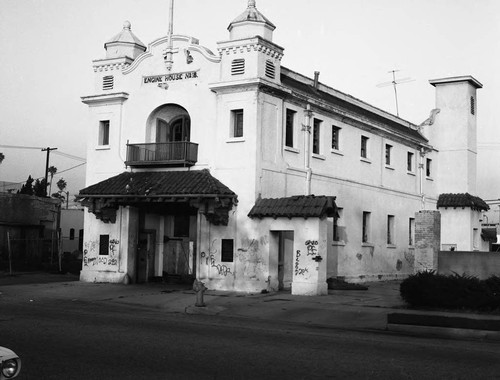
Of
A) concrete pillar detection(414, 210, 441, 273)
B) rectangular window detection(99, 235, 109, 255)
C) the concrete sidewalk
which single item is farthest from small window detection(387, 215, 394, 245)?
rectangular window detection(99, 235, 109, 255)

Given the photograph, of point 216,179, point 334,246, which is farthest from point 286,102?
point 334,246

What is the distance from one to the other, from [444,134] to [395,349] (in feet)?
96.5

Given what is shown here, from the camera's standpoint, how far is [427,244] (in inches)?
866

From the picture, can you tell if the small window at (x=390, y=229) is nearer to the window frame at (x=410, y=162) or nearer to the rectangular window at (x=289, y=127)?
the window frame at (x=410, y=162)

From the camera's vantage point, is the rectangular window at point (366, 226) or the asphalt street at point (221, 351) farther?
the rectangular window at point (366, 226)

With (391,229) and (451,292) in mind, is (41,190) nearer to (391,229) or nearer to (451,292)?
(391,229)

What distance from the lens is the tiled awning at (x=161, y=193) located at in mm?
23656

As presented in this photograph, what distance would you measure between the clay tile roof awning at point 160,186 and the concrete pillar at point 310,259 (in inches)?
119

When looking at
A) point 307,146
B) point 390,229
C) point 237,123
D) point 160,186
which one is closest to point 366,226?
point 390,229

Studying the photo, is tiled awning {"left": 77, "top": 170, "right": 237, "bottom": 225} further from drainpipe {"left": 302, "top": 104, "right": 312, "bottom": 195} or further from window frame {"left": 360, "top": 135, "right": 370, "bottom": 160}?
window frame {"left": 360, "top": 135, "right": 370, "bottom": 160}

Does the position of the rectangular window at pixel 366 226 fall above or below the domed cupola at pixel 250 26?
below

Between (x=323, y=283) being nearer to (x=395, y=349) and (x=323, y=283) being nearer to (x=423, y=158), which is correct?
(x=395, y=349)

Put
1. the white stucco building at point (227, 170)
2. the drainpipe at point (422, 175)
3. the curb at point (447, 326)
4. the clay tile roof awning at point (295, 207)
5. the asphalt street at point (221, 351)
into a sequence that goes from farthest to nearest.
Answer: the drainpipe at point (422, 175), the white stucco building at point (227, 170), the clay tile roof awning at point (295, 207), the curb at point (447, 326), the asphalt street at point (221, 351)

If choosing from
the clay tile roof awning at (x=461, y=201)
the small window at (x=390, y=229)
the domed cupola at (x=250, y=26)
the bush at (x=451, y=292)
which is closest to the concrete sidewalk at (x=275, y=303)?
the bush at (x=451, y=292)
